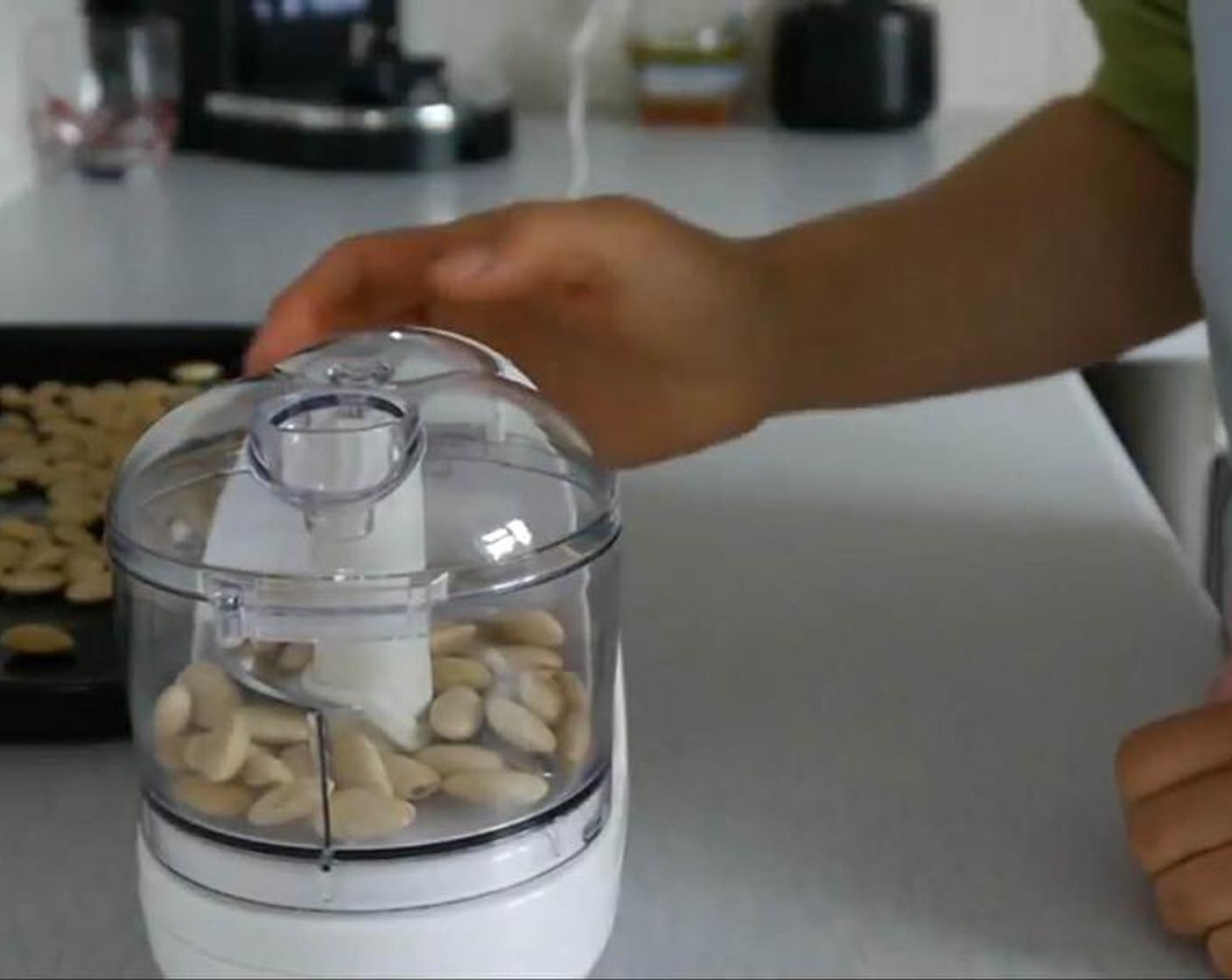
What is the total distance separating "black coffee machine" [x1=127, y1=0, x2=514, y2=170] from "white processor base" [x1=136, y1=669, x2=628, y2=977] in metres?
0.98

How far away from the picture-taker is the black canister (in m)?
1.52

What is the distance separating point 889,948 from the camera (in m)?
0.53

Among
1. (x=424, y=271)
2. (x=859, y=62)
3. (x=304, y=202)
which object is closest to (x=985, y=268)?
(x=424, y=271)

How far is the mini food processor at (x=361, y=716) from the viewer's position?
47 cm

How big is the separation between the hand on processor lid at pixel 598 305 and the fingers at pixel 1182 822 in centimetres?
28

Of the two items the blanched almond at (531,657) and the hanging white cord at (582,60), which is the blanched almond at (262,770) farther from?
the hanging white cord at (582,60)

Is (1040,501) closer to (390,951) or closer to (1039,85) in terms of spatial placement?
(390,951)

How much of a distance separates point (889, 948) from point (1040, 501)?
35cm

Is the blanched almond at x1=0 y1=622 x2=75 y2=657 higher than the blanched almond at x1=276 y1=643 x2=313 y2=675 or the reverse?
the reverse

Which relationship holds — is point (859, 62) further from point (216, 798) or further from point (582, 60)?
point (216, 798)

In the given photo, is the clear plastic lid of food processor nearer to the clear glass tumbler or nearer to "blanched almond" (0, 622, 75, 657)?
"blanched almond" (0, 622, 75, 657)

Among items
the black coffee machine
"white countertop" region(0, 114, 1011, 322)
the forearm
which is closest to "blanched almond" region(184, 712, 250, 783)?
the forearm

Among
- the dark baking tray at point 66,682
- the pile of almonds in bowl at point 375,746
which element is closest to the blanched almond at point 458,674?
the pile of almonds in bowl at point 375,746

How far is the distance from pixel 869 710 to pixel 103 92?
3.23 feet
